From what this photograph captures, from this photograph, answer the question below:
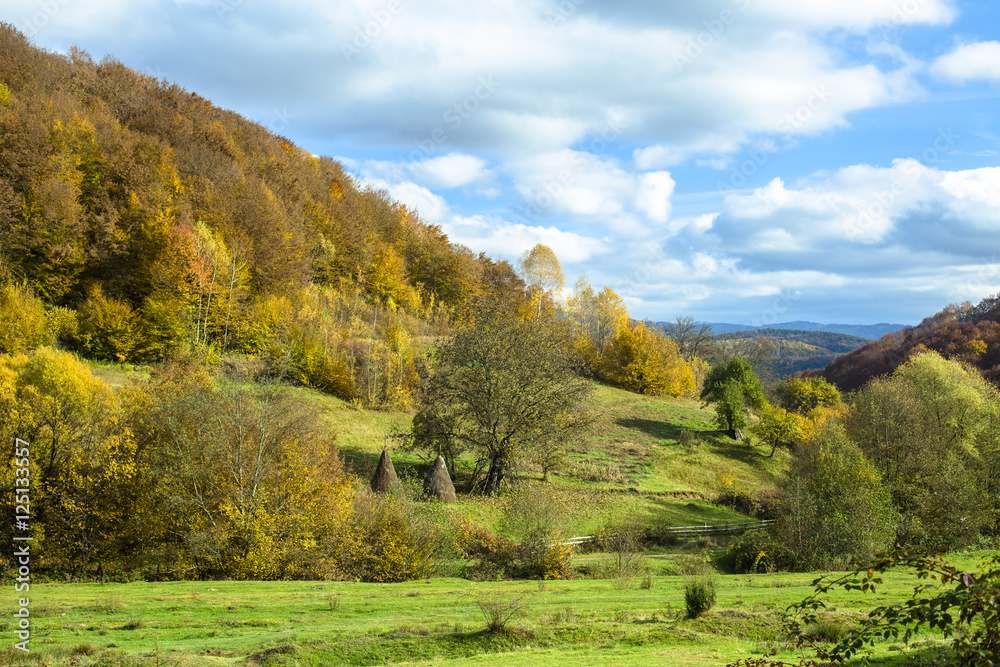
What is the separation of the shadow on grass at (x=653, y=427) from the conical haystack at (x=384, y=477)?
99.8 ft

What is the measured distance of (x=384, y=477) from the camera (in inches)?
1162

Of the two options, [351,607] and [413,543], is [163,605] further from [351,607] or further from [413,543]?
[413,543]

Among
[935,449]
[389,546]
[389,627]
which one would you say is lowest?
[389,546]

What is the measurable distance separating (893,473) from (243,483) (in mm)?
33790

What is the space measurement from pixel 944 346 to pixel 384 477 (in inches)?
4018

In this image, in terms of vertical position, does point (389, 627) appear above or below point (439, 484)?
above

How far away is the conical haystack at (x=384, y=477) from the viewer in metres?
29.0

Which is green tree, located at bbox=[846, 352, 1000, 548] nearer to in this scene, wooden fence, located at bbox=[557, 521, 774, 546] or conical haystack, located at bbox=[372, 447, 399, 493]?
wooden fence, located at bbox=[557, 521, 774, 546]

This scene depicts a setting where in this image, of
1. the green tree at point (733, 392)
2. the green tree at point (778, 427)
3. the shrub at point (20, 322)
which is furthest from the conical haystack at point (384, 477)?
the green tree at point (733, 392)

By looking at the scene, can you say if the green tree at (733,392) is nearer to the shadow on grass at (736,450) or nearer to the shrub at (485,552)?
the shadow on grass at (736,450)

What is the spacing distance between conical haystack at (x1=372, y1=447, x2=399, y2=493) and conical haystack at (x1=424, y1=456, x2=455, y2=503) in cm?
184

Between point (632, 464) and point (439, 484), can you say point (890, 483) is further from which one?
point (439, 484)

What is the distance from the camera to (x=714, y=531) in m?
33.9

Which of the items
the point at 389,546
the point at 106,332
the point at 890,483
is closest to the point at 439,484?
Answer: the point at 389,546
